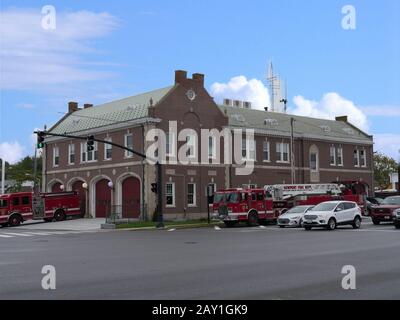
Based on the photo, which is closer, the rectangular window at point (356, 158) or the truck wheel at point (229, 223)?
the truck wheel at point (229, 223)

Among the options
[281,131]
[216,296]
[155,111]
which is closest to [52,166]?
[155,111]

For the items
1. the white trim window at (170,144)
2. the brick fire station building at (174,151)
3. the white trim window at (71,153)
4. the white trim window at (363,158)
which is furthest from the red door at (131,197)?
the white trim window at (363,158)

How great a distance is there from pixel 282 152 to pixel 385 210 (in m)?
21.7

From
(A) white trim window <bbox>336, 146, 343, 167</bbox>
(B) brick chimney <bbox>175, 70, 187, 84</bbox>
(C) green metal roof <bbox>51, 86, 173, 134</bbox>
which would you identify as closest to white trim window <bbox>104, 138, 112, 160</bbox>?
(C) green metal roof <bbox>51, 86, 173, 134</bbox>

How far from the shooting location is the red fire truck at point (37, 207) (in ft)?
147

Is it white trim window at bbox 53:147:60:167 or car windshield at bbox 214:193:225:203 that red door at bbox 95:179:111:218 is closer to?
white trim window at bbox 53:147:60:167

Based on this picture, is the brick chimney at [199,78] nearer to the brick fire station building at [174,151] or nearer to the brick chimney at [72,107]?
the brick fire station building at [174,151]

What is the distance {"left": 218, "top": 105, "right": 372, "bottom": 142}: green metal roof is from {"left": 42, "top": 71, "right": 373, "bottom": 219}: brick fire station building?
144 millimetres

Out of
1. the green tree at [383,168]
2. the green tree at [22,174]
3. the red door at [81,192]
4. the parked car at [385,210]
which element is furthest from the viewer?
the green tree at [22,174]

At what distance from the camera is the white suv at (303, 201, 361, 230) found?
30.1 metres

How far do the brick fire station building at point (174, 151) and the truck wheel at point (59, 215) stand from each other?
257 cm

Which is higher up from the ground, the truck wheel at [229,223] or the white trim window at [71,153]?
the white trim window at [71,153]

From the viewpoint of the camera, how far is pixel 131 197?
1817 inches

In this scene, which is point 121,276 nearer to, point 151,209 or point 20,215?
point 151,209
